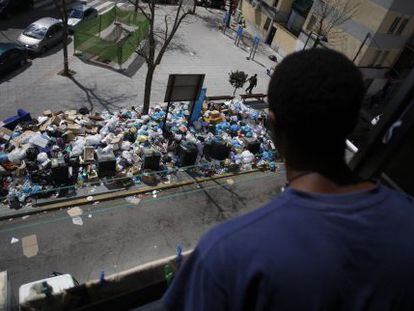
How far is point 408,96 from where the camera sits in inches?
94.0

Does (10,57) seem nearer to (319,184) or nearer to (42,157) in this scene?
(42,157)

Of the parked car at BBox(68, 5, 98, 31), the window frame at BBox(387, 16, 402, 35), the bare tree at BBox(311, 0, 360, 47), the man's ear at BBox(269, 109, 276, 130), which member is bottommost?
the parked car at BBox(68, 5, 98, 31)

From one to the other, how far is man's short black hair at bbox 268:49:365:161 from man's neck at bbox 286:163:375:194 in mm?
146

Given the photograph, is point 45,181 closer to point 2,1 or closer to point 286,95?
point 286,95

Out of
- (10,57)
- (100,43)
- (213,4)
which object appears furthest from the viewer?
(213,4)

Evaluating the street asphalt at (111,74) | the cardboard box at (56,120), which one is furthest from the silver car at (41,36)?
the cardboard box at (56,120)

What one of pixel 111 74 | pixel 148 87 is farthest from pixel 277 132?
pixel 111 74

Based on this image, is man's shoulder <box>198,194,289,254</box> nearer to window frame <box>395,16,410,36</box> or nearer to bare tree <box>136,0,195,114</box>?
bare tree <box>136,0,195,114</box>

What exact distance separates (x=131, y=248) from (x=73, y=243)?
1640 mm

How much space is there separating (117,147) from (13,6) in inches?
738

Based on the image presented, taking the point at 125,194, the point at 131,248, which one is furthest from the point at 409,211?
the point at 125,194

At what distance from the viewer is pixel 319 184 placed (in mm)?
1797

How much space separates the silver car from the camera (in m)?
20.7

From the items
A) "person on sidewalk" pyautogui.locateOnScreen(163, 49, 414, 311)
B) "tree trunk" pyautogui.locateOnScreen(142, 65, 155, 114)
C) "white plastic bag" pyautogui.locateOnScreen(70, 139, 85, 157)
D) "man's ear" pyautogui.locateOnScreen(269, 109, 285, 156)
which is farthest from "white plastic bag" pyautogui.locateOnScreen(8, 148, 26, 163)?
"man's ear" pyautogui.locateOnScreen(269, 109, 285, 156)
